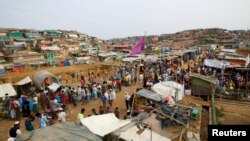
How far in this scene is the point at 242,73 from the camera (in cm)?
2356

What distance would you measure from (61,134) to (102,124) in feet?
6.67

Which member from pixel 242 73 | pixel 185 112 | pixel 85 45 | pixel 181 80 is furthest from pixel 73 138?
pixel 85 45

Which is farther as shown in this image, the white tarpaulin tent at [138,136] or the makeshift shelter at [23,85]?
the makeshift shelter at [23,85]

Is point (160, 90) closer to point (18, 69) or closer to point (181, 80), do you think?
point (181, 80)

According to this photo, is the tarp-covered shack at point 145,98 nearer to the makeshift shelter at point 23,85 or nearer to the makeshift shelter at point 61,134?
the makeshift shelter at point 61,134

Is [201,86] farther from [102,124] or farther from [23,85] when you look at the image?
[23,85]

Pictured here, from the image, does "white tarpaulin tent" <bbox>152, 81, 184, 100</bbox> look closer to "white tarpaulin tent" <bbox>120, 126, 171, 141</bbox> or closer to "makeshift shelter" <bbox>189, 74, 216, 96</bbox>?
"makeshift shelter" <bbox>189, 74, 216, 96</bbox>

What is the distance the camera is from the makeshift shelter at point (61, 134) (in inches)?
248

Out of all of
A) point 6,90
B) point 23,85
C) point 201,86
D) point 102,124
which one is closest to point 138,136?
point 102,124

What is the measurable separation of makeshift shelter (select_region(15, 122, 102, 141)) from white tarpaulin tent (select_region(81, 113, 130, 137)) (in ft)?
1.62

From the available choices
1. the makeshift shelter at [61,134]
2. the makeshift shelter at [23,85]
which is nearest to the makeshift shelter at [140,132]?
the makeshift shelter at [61,134]

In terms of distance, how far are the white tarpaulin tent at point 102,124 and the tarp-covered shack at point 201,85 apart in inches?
419

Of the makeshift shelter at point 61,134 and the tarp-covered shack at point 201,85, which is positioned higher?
the makeshift shelter at point 61,134

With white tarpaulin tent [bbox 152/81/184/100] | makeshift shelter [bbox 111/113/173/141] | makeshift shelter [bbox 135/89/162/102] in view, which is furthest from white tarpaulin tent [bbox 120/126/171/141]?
white tarpaulin tent [bbox 152/81/184/100]
